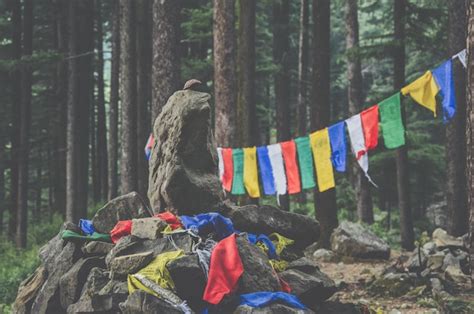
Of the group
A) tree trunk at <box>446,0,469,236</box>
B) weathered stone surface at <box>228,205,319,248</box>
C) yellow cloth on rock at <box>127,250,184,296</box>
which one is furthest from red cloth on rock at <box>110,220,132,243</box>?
tree trunk at <box>446,0,469,236</box>

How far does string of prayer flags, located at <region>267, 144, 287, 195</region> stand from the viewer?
12289 millimetres

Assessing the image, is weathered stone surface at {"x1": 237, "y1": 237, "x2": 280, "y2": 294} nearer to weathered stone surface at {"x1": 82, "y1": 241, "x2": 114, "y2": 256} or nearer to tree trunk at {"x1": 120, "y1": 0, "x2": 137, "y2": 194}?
weathered stone surface at {"x1": 82, "y1": 241, "x2": 114, "y2": 256}

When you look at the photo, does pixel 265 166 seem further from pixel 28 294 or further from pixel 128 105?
pixel 28 294

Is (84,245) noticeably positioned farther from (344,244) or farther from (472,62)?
(344,244)

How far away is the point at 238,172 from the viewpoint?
1266cm

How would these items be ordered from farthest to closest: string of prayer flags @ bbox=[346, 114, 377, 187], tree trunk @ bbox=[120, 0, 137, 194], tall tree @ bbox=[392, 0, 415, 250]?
tree trunk @ bbox=[120, 0, 137, 194]
tall tree @ bbox=[392, 0, 415, 250]
string of prayer flags @ bbox=[346, 114, 377, 187]

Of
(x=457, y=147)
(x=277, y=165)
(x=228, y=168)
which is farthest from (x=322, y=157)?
(x=457, y=147)

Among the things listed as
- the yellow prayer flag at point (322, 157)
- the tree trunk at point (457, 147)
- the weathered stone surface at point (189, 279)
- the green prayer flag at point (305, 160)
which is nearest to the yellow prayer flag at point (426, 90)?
the yellow prayer flag at point (322, 157)

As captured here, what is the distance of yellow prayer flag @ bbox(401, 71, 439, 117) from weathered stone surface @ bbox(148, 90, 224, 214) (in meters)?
4.01

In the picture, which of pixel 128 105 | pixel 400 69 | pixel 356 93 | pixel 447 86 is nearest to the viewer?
pixel 447 86

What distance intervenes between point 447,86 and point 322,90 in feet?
12.5

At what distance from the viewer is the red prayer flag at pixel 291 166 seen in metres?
12.1

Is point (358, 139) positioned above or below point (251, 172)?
above

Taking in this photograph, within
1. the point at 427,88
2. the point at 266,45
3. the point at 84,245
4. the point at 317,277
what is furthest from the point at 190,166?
the point at 266,45
